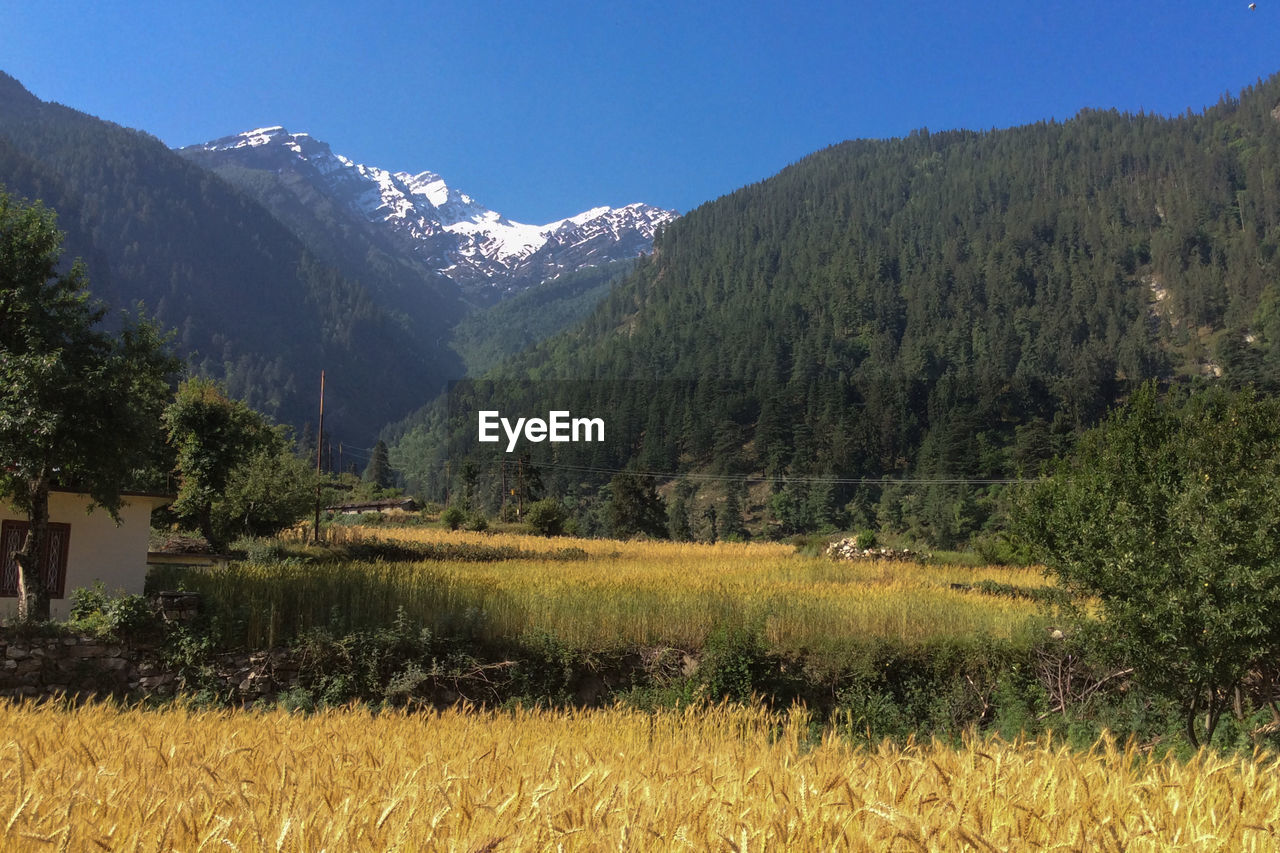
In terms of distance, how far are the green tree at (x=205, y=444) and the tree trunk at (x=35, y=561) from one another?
11.8 m

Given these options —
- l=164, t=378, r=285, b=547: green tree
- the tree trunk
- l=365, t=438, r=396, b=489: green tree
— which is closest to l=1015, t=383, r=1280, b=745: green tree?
the tree trunk

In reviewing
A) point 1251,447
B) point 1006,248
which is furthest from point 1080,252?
point 1251,447

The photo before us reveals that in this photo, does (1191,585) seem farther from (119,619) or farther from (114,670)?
(114,670)

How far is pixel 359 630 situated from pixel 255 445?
1665 centimetres

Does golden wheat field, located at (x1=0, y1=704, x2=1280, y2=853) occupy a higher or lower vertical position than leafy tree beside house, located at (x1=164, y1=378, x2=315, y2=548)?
lower

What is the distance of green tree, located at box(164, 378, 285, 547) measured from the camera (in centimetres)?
2614

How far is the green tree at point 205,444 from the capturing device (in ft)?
85.8

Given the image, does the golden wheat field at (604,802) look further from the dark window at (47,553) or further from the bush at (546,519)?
the bush at (546,519)

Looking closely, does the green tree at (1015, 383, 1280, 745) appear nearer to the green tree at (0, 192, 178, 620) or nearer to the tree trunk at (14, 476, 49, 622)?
the green tree at (0, 192, 178, 620)

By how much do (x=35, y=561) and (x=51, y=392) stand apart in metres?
3.08

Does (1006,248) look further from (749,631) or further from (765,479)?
(749,631)

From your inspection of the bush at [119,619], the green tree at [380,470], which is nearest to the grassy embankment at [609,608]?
the bush at [119,619]

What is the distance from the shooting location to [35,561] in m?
14.3

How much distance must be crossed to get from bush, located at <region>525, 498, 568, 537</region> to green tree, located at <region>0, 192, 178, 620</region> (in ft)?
131
